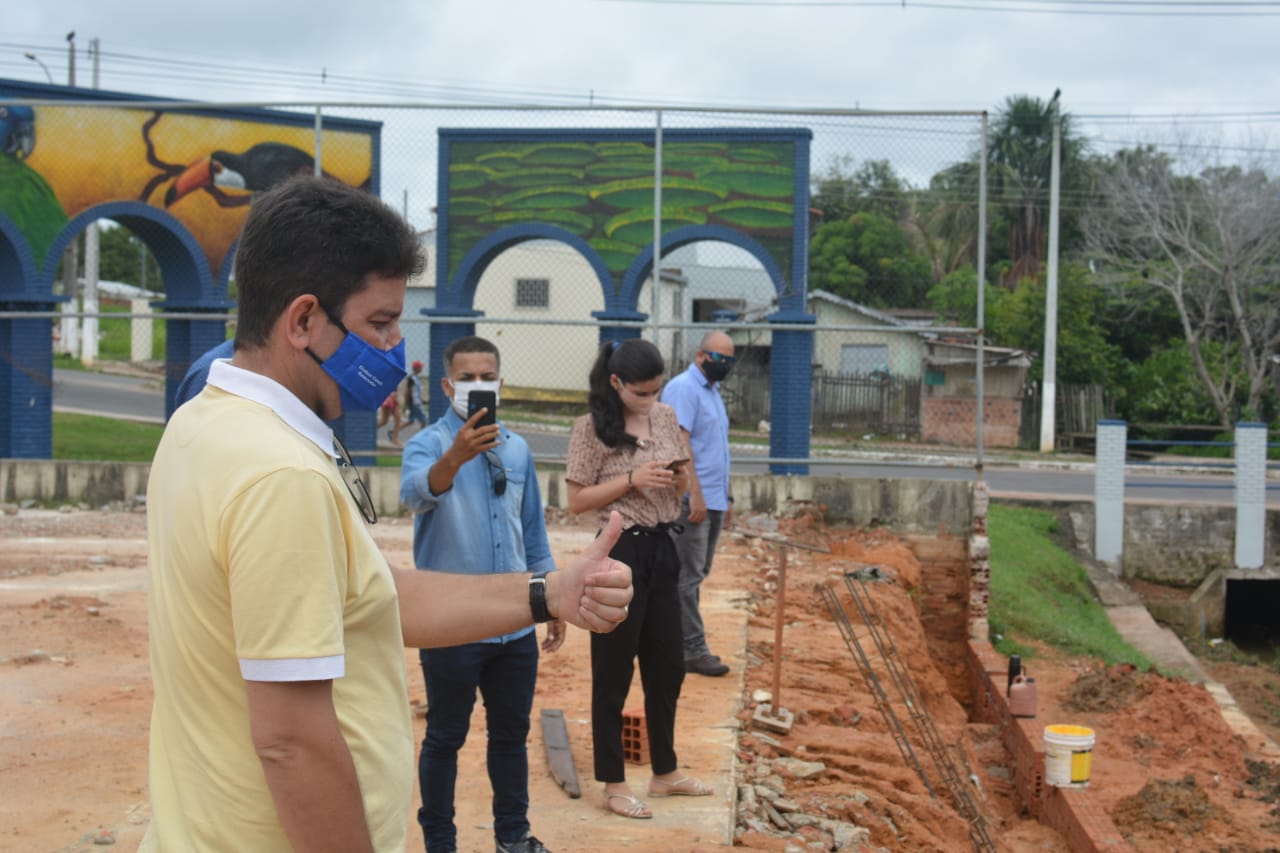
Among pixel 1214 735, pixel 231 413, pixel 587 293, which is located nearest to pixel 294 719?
pixel 231 413

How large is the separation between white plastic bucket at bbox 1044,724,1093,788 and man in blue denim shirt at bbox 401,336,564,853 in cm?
418

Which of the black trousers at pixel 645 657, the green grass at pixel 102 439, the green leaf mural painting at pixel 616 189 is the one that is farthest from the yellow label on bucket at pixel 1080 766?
the green grass at pixel 102 439

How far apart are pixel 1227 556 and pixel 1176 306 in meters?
16.7

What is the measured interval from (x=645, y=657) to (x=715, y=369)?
3.06m

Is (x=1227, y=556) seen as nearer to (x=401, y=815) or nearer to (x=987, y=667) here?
(x=987, y=667)

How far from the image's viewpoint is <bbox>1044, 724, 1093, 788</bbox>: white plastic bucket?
7.88m

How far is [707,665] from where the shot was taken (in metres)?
7.72

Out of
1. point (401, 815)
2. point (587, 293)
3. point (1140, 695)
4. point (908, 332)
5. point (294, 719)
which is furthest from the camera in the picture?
point (587, 293)

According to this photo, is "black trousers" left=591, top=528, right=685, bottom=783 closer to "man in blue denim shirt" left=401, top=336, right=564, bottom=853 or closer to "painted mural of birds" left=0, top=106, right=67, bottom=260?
"man in blue denim shirt" left=401, top=336, right=564, bottom=853

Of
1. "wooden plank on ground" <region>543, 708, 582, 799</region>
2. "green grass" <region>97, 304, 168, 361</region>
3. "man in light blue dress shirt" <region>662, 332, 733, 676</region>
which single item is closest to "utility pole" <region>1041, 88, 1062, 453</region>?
"man in light blue dress shirt" <region>662, 332, 733, 676</region>

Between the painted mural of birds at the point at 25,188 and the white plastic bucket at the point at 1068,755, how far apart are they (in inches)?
503

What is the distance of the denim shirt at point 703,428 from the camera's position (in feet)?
26.8

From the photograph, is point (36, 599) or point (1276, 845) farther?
point (36, 599)

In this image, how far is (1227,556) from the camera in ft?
55.3
